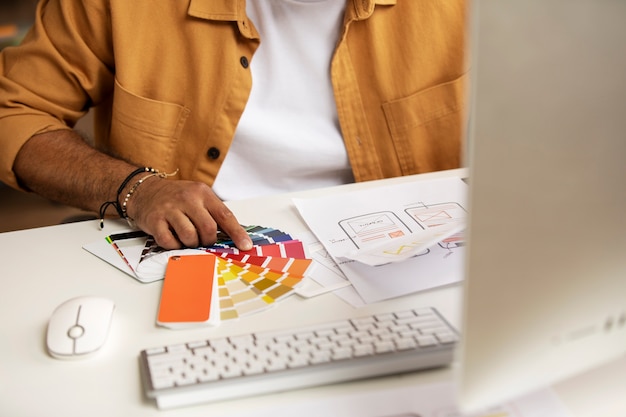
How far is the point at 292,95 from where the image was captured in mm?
1413

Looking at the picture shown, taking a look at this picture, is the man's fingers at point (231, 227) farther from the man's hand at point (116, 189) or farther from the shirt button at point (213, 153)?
the shirt button at point (213, 153)

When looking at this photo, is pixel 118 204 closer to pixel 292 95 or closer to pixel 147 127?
pixel 147 127

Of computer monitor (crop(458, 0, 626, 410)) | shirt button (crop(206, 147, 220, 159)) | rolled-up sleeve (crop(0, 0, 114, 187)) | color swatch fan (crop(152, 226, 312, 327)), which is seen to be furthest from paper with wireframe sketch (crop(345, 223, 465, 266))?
rolled-up sleeve (crop(0, 0, 114, 187))

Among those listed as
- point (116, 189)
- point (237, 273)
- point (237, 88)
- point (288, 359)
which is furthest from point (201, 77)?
point (288, 359)

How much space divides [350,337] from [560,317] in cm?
26

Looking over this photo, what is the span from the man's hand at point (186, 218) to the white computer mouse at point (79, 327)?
218mm

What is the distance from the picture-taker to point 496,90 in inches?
19.1

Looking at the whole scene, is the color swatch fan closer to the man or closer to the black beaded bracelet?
the black beaded bracelet

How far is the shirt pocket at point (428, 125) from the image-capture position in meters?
1.44

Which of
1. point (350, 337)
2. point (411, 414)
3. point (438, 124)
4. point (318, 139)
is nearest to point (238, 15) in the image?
point (318, 139)

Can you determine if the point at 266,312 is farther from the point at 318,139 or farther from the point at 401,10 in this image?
the point at 401,10

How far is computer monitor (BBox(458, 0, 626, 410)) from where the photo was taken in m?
0.49

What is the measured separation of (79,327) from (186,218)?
292 mm

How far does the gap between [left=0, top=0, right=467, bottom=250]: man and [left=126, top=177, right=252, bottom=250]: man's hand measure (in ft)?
0.89
